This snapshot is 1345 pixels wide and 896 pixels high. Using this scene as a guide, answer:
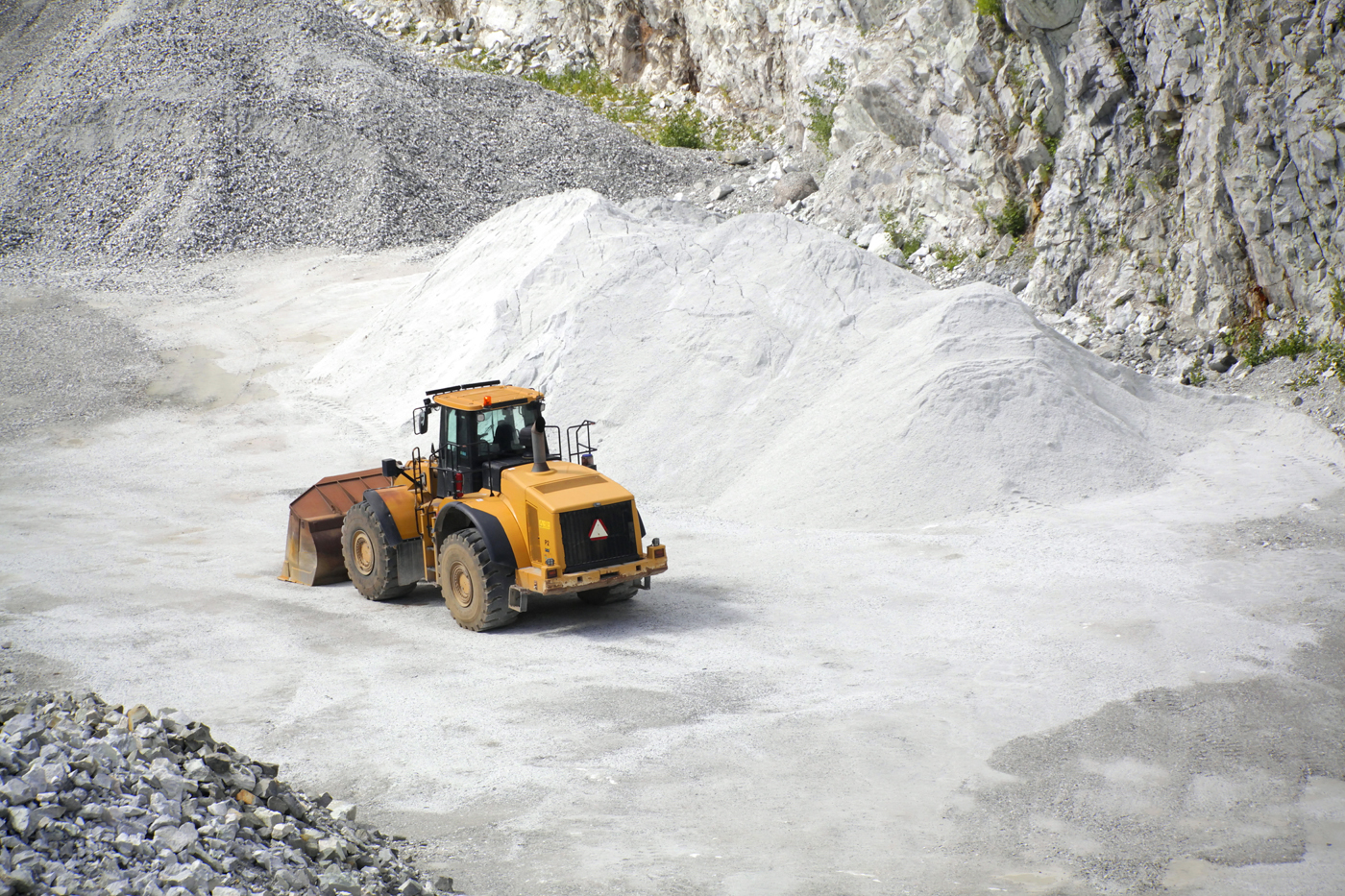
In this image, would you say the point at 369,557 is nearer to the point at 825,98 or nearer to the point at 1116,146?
the point at 1116,146

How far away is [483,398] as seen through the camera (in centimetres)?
1113

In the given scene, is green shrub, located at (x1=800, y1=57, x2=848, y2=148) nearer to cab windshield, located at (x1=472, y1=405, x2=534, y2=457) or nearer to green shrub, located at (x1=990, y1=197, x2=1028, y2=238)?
→ green shrub, located at (x1=990, y1=197, x2=1028, y2=238)

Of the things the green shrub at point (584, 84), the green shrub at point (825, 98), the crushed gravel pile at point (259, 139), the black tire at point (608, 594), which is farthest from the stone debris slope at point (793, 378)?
the green shrub at point (584, 84)

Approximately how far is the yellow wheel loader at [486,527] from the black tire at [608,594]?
1 cm

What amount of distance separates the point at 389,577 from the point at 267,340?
15.9 m

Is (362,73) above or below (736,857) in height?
above

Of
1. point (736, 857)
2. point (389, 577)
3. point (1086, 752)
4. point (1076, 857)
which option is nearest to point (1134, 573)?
point (1086, 752)

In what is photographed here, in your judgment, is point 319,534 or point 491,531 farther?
point 319,534

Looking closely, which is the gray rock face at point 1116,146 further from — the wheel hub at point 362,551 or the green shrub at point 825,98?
the wheel hub at point 362,551

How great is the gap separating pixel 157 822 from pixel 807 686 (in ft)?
17.2

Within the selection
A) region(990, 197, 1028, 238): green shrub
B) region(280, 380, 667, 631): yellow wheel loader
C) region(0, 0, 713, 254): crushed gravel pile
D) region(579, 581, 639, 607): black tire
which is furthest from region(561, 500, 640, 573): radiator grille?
region(0, 0, 713, 254): crushed gravel pile

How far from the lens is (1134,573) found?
1172 cm

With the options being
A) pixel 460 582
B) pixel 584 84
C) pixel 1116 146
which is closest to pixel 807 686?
pixel 460 582

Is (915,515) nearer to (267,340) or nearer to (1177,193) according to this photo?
(1177,193)
